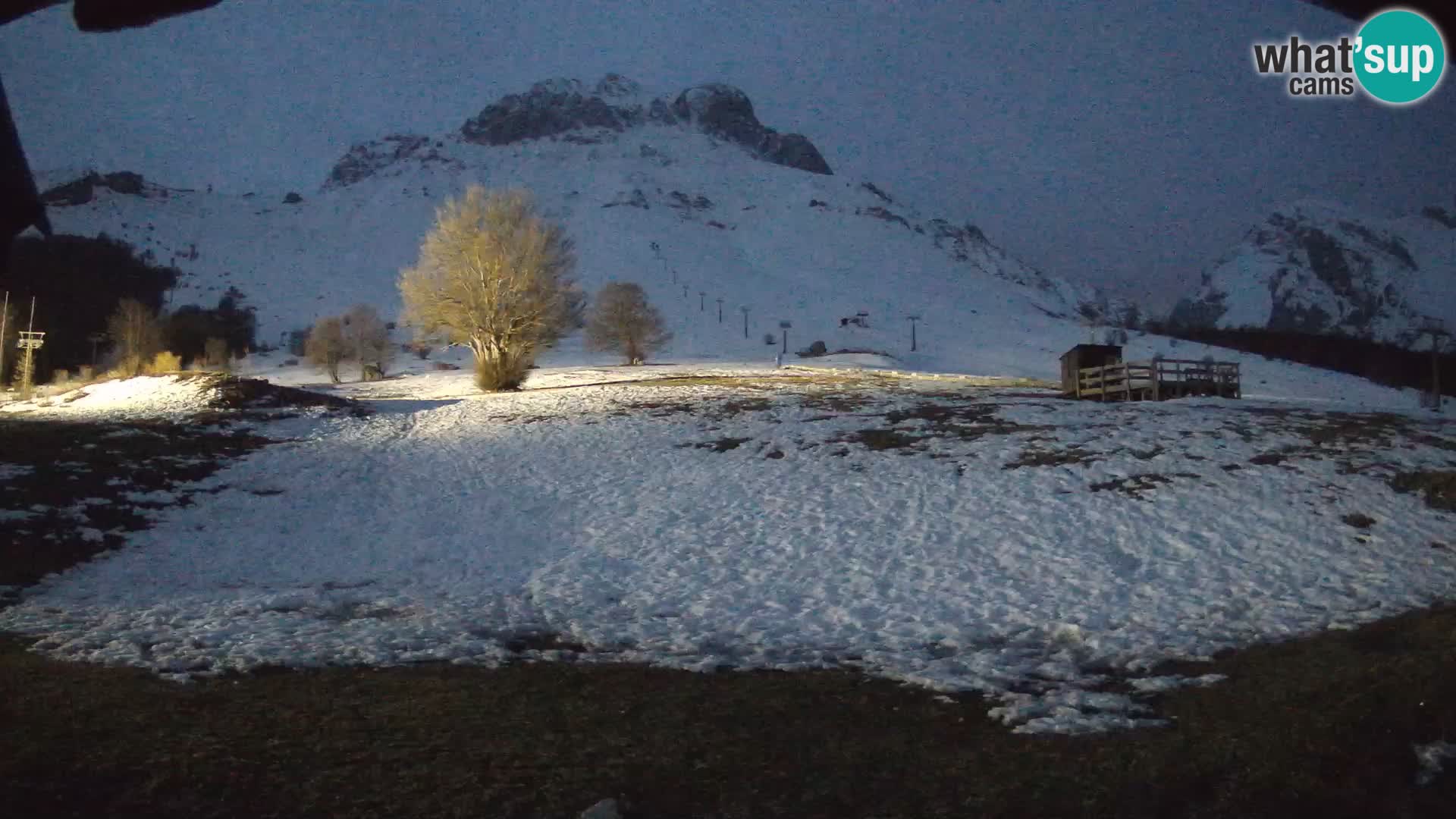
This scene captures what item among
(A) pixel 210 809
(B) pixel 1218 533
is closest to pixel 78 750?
(A) pixel 210 809

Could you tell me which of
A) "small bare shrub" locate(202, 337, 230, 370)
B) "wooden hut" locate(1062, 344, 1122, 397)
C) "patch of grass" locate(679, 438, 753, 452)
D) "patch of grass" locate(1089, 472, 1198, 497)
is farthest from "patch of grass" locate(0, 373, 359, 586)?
"small bare shrub" locate(202, 337, 230, 370)

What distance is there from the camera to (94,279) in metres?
123

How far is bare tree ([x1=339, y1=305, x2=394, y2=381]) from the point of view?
308ft

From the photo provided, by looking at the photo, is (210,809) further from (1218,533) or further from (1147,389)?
(1147,389)

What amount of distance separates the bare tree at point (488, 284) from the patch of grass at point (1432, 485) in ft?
126

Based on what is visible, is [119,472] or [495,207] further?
[495,207]

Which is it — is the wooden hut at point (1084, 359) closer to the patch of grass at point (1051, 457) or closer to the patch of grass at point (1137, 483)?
the patch of grass at point (1051, 457)

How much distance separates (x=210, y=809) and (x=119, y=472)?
20.8 meters

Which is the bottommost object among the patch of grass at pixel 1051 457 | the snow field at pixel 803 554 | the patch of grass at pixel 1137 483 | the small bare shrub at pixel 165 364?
the snow field at pixel 803 554

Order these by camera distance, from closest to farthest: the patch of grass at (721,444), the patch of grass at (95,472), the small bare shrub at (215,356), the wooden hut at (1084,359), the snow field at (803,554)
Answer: the snow field at (803,554), the patch of grass at (95,472), the patch of grass at (721,444), the wooden hut at (1084,359), the small bare shrub at (215,356)

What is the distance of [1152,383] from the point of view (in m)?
37.0

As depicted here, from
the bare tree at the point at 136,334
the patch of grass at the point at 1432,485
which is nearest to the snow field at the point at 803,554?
the patch of grass at the point at 1432,485

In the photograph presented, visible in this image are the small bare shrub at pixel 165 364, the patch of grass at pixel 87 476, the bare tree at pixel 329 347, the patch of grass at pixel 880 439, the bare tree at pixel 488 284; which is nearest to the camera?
the patch of grass at pixel 87 476

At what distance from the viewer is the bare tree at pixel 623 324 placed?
9288cm
